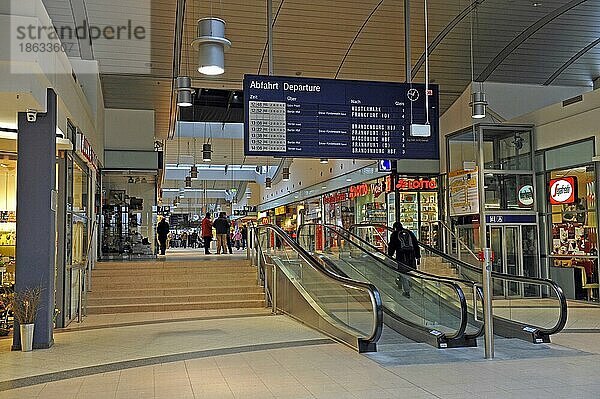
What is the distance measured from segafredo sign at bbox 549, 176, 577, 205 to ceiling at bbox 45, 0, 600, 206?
127 inches

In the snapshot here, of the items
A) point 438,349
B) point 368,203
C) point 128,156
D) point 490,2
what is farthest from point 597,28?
point 128,156

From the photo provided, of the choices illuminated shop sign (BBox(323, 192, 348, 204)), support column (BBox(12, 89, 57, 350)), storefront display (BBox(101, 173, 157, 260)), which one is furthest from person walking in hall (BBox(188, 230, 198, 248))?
support column (BBox(12, 89, 57, 350))

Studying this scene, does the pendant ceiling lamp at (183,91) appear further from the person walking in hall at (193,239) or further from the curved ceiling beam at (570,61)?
the person walking in hall at (193,239)

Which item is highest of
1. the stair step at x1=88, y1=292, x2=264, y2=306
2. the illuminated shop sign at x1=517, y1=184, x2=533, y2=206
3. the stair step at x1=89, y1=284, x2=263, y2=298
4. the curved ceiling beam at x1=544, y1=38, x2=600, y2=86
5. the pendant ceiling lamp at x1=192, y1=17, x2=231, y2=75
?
the curved ceiling beam at x1=544, y1=38, x2=600, y2=86

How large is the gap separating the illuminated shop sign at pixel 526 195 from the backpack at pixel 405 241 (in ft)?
14.8

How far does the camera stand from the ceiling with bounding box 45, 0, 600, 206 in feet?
42.9

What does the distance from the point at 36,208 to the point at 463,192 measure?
37.1 ft

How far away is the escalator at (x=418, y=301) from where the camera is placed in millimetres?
8289

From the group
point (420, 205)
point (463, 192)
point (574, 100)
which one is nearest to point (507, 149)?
point (463, 192)

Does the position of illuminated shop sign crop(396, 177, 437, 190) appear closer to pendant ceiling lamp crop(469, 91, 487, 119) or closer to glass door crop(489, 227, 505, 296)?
glass door crop(489, 227, 505, 296)

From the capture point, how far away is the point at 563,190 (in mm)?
14836

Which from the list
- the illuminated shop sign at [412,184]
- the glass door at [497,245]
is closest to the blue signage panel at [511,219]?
the glass door at [497,245]

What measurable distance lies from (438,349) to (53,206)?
520 centimetres

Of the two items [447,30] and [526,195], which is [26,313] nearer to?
[447,30]
